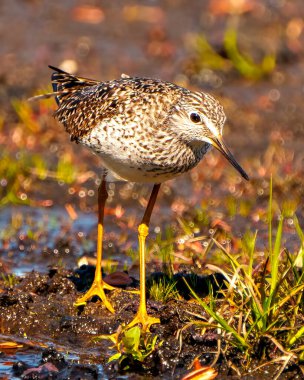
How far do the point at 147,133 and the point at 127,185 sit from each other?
3205 millimetres

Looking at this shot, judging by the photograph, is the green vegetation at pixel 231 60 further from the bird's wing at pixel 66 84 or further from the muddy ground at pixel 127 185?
the bird's wing at pixel 66 84

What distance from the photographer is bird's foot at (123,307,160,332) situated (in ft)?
22.1

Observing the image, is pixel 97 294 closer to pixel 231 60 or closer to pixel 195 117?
pixel 195 117

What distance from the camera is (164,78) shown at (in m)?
12.1

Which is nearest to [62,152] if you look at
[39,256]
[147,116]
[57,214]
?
[57,214]

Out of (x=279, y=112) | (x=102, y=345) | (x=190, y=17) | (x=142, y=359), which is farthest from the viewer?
(x=190, y=17)

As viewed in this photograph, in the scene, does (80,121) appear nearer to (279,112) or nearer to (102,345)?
(102,345)

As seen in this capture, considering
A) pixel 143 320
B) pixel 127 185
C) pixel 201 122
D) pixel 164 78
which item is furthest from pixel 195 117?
pixel 164 78

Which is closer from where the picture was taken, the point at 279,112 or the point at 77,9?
the point at 279,112

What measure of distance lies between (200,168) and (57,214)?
70.2 inches

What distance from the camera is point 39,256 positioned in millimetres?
8766

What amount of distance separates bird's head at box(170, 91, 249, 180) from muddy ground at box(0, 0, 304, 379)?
3.25ft

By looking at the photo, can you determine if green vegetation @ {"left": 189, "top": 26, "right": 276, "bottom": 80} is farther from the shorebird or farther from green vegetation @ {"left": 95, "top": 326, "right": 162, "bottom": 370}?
green vegetation @ {"left": 95, "top": 326, "right": 162, "bottom": 370}

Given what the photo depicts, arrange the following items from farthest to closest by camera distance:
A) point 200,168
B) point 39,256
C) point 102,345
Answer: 1. point 200,168
2. point 39,256
3. point 102,345
